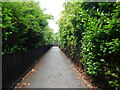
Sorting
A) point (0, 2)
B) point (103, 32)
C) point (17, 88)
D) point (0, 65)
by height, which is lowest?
point (17, 88)

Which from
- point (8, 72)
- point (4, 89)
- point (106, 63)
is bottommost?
point (4, 89)

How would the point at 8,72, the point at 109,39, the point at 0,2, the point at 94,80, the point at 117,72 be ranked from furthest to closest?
1. the point at 94,80
2. the point at 8,72
3. the point at 0,2
4. the point at 109,39
5. the point at 117,72

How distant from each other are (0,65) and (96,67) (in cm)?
315

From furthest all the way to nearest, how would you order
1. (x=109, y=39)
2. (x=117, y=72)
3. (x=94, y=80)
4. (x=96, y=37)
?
1. (x=94, y=80)
2. (x=96, y=37)
3. (x=109, y=39)
4. (x=117, y=72)

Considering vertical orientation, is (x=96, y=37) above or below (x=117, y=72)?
above

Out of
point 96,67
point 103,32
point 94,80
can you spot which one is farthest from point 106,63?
point 94,80

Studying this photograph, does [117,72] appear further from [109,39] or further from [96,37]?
[96,37]

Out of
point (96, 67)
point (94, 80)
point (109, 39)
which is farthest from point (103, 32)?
point (94, 80)

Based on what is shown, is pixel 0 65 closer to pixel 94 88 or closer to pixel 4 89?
pixel 4 89

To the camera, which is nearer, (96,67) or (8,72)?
(96,67)

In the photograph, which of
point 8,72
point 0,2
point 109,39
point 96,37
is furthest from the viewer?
point 8,72

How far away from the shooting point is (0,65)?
11.4ft

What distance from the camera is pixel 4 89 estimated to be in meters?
3.64

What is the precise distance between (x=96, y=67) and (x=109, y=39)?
0.98 meters
